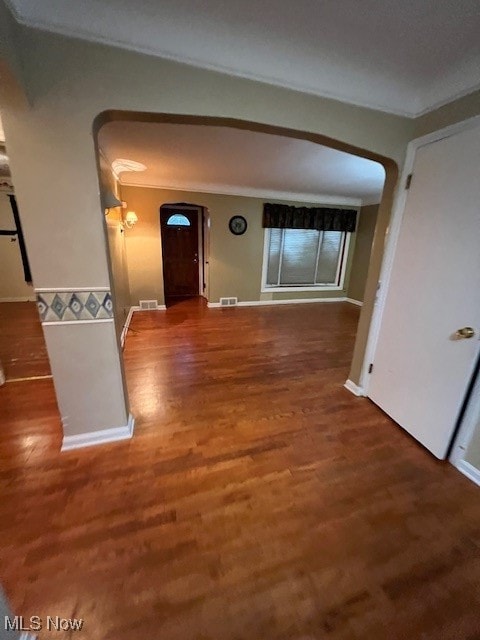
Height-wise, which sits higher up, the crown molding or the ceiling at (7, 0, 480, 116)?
the ceiling at (7, 0, 480, 116)

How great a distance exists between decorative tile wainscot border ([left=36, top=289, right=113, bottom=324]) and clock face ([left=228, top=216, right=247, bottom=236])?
12.6 feet

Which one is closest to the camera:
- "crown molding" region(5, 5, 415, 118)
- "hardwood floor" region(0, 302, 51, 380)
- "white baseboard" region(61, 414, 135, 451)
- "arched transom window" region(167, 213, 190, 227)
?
"crown molding" region(5, 5, 415, 118)

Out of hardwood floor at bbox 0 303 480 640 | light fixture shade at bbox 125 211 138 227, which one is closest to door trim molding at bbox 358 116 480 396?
hardwood floor at bbox 0 303 480 640

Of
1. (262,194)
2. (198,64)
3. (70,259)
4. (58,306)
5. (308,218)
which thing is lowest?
(58,306)

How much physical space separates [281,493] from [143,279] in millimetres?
4202

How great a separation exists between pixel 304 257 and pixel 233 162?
3.15 m

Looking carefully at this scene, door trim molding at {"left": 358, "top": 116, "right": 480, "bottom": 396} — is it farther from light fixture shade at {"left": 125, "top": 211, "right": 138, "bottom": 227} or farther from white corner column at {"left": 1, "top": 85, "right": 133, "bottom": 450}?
light fixture shade at {"left": 125, "top": 211, "right": 138, "bottom": 227}

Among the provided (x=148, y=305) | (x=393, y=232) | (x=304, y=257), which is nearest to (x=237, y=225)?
(x=304, y=257)

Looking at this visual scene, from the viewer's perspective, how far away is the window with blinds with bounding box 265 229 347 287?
5492mm

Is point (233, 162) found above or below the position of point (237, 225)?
above

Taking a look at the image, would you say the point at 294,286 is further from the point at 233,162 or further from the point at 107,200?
the point at 107,200

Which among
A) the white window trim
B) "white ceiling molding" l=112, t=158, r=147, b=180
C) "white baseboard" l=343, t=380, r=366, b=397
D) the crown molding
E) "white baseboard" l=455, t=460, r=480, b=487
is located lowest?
"white baseboard" l=455, t=460, r=480, b=487

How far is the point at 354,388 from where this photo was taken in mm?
2424

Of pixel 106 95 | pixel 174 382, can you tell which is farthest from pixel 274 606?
pixel 106 95
